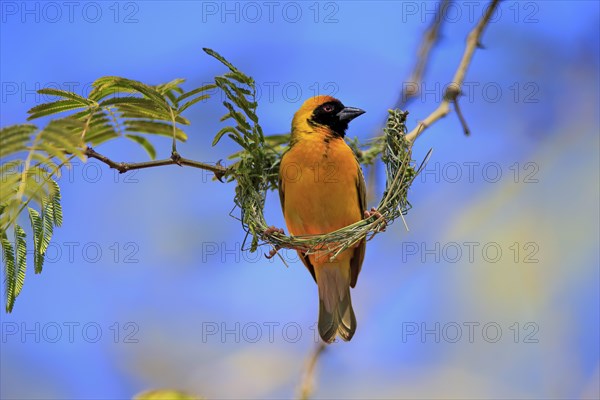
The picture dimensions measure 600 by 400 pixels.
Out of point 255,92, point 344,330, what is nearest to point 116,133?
point 255,92

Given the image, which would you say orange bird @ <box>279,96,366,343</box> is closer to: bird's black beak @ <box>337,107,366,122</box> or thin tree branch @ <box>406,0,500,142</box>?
bird's black beak @ <box>337,107,366,122</box>

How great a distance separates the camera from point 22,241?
8.71 ft

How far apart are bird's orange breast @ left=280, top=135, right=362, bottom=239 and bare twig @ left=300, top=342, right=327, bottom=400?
0.81 metres

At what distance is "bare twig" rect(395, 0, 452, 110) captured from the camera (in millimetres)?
4191

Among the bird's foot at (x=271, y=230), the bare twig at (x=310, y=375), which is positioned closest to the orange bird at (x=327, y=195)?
the bird's foot at (x=271, y=230)

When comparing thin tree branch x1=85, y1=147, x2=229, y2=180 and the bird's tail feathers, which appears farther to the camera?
the bird's tail feathers

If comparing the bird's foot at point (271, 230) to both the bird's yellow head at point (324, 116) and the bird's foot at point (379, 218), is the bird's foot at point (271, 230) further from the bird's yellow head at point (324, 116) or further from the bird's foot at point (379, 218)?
the bird's yellow head at point (324, 116)

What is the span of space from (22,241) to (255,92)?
143 centimetres

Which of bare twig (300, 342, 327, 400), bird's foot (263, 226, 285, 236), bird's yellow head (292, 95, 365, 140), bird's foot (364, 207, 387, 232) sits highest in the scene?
bird's yellow head (292, 95, 365, 140)

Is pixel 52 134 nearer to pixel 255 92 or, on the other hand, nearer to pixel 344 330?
pixel 255 92

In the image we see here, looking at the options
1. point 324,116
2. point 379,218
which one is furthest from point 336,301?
point 324,116

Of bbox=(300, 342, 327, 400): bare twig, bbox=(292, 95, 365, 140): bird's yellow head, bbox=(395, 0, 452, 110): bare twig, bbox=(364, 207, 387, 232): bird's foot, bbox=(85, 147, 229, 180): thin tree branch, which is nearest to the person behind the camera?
bbox=(85, 147, 229, 180): thin tree branch

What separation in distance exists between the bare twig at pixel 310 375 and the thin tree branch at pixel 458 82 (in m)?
1.27

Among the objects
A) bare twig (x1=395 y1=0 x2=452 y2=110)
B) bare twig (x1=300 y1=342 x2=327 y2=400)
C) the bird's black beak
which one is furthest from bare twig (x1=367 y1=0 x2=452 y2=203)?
bare twig (x1=300 y1=342 x2=327 y2=400)
